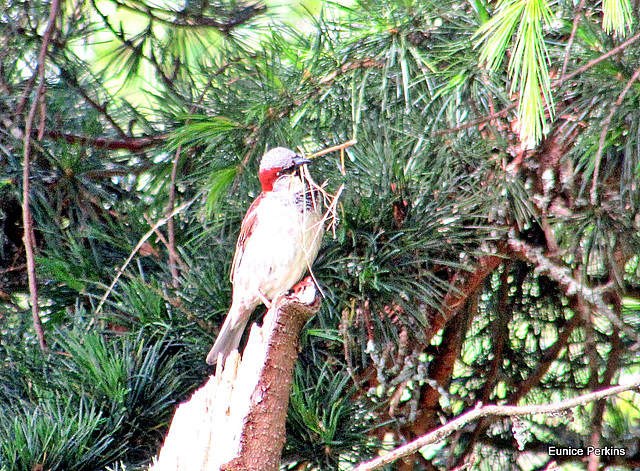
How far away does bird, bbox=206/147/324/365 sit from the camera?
1.93 meters

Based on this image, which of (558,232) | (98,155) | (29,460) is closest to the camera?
(29,460)

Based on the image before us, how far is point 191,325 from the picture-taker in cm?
193

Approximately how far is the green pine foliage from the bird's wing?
35 millimetres

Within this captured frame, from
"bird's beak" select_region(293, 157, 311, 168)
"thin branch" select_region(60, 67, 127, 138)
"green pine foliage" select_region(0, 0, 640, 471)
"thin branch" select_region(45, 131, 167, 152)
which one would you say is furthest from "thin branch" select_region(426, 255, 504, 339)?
"thin branch" select_region(60, 67, 127, 138)

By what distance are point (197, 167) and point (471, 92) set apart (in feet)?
2.39

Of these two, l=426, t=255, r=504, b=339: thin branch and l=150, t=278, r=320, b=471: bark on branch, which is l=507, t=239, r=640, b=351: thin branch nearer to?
l=426, t=255, r=504, b=339: thin branch

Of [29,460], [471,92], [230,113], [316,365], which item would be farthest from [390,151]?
[29,460]

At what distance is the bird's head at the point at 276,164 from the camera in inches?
76.0

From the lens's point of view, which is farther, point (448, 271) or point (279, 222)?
point (279, 222)

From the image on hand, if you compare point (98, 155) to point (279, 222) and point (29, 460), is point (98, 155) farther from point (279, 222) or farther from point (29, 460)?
point (29, 460)

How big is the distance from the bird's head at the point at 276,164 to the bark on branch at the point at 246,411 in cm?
52

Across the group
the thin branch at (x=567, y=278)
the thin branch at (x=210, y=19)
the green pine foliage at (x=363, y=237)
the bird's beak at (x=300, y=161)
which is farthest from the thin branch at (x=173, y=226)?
the thin branch at (x=567, y=278)

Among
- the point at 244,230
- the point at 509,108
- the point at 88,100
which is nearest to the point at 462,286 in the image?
the point at 509,108

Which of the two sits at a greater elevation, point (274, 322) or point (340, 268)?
point (340, 268)
